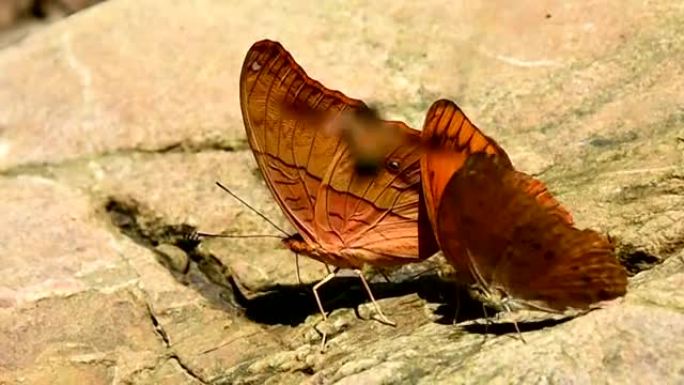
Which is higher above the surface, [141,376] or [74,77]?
[74,77]

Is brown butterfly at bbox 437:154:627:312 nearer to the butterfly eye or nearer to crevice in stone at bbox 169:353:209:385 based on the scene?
the butterfly eye

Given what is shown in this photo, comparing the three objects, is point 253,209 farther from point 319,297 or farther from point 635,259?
point 635,259

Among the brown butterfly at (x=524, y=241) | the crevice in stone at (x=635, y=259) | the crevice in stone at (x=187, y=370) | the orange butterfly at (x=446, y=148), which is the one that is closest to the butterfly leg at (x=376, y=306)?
the orange butterfly at (x=446, y=148)

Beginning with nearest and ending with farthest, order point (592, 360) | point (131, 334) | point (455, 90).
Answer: point (592, 360) → point (131, 334) → point (455, 90)

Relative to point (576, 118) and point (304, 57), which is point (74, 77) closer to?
point (304, 57)

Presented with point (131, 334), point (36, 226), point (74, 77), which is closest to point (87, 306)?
point (131, 334)

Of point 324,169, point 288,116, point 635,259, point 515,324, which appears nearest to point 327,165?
point 324,169

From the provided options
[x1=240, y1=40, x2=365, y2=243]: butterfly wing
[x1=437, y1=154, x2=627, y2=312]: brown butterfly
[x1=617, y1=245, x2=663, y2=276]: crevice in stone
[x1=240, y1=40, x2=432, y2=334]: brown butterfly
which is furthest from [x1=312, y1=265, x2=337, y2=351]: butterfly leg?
[x1=617, y1=245, x2=663, y2=276]: crevice in stone
